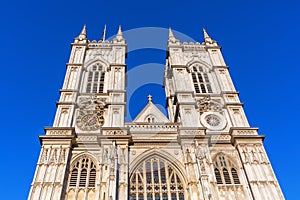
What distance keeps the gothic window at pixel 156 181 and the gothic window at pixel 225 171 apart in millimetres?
2623

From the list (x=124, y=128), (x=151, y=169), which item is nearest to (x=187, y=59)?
(x=124, y=128)

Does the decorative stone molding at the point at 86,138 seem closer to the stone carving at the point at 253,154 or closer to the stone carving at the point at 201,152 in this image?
the stone carving at the point at 201,152

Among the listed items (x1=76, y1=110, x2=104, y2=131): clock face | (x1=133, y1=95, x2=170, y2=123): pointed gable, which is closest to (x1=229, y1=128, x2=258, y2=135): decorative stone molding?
(x1=133, y1=95, x2=170, y2=123): pointed gable

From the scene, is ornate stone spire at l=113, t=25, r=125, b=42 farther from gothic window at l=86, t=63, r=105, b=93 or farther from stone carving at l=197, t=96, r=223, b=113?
stone carving at l=197, t=96, r=223, b=113

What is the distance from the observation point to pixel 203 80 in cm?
2652

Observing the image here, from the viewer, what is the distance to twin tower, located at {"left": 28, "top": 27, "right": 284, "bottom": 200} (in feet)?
57.8

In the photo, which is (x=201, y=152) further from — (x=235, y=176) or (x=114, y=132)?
(x=114, y=132)

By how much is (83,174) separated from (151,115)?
8.12 metres

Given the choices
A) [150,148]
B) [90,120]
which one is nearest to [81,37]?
[90,120]

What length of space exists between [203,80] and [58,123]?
1330 centimetres

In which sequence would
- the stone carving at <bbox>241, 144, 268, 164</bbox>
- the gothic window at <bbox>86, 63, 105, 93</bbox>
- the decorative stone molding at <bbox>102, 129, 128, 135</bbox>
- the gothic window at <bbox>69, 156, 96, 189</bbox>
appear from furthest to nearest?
1. the gothic window at <bbox>86, 63, 105, 93</bbox>
2. the decorative stone molding at <bbox>102, 129, 128, 135</bbox>
3. the stone carving at <bbox>241, 144, 268, 164</bbox>
4. the gothic window at <bbox>69, 156, 96, 189</bbox>

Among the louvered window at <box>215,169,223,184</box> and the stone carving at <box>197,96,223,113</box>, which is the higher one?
the stone carving at <box>197,96,223,113</box>

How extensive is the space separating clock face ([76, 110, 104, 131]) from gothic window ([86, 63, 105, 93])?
277 cm

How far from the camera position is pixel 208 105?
23.6m
